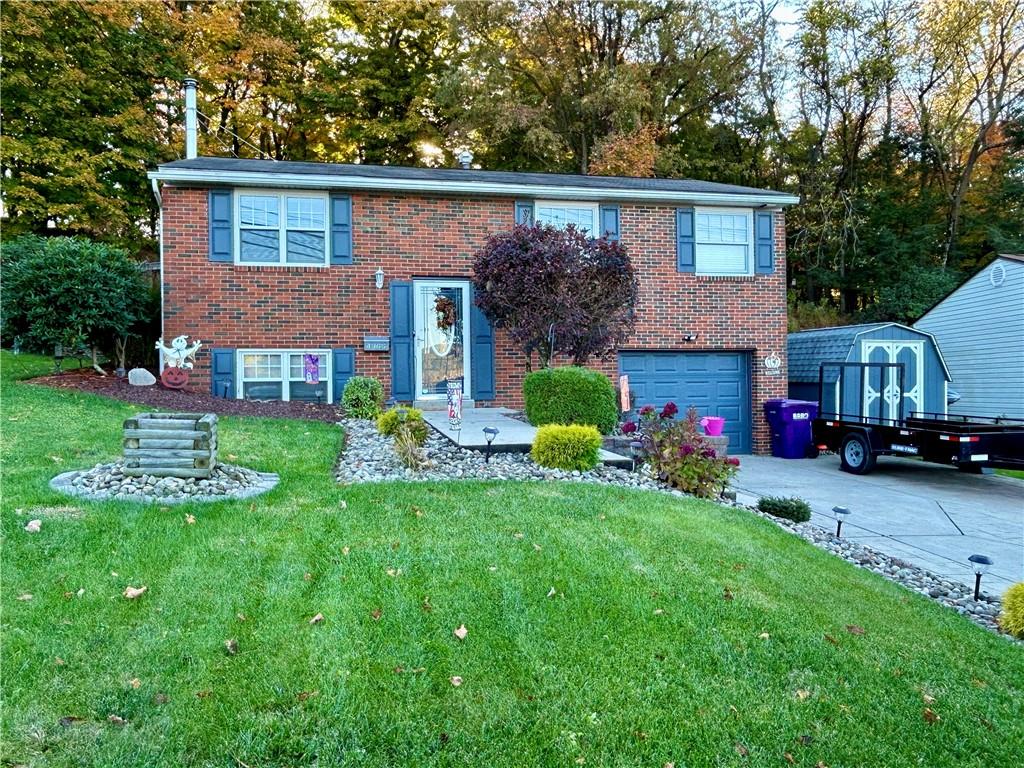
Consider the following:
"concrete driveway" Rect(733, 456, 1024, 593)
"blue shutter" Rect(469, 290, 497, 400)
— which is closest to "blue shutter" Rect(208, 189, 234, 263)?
"blue shutter" Rect(469, 290, 497, 400)

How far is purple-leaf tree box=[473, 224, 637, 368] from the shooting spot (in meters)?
9.21

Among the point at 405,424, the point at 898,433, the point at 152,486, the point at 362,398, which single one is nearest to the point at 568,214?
the point at 362,398

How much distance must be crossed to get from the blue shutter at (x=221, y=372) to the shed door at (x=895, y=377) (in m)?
12.2

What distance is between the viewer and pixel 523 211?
11.7 meters

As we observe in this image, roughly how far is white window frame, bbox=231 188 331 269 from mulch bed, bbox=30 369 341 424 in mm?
2374

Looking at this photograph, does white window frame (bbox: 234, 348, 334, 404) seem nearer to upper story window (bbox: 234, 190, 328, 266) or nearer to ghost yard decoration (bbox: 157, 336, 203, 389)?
ghost yard decoration (bbox: 157, 336, 203, 389)

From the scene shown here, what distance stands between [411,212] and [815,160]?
1776cm

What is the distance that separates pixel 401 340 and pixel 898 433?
27.0ft

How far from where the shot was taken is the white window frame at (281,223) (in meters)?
10.5

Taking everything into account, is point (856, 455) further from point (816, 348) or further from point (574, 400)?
point (574, 400)

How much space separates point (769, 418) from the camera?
1273 centimetres

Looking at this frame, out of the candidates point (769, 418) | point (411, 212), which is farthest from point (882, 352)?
point (411, 212)

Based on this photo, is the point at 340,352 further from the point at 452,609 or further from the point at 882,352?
the point at 882,352

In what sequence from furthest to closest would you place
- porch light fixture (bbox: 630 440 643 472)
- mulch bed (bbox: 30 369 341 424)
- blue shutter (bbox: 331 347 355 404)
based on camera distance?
1. blue shutter (bbox: 331 347 355 404)
2. mulch bed (bbox: 30 369 341 424)
3. porch light fixture (bbox: 630 440 643 472)
